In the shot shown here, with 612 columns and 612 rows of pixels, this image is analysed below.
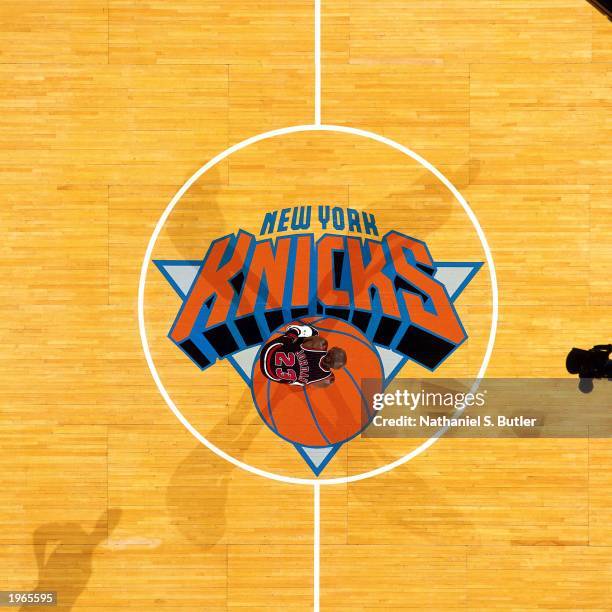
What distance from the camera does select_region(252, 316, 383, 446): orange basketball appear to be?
9781mm

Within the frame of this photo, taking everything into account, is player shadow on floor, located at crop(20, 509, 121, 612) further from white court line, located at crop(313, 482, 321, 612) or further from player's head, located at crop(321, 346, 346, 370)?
player's head, located at crop(321, 346, 346, 370)

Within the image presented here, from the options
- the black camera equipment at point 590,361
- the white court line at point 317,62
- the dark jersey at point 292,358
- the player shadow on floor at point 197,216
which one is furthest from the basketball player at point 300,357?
the black camera equipment at point 590,361

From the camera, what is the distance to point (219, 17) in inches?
382

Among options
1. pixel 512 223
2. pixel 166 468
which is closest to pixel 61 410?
pixel 166 468

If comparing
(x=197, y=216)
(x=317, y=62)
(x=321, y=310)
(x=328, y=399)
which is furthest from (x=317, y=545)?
(x=317, y=62)

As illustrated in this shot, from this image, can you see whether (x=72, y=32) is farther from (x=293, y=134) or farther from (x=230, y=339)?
(x=230, y=339)

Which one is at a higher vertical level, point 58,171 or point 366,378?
point 58,171

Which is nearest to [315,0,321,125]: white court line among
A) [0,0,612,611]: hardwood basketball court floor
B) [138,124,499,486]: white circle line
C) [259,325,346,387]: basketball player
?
[0,0,612,611]: hardwood basketball court floor

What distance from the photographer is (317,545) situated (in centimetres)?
976

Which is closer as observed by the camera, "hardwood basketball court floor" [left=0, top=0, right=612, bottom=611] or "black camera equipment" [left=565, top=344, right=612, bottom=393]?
"black camera equipment" [left=565, top=344, right=612, bottom=393]

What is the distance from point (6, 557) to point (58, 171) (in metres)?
5.99

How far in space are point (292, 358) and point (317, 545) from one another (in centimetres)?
290

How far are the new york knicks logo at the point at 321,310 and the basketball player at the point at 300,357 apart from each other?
0.03m

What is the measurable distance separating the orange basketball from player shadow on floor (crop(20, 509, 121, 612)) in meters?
2.93
